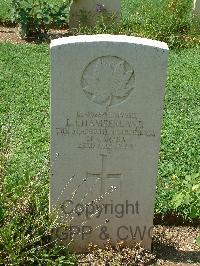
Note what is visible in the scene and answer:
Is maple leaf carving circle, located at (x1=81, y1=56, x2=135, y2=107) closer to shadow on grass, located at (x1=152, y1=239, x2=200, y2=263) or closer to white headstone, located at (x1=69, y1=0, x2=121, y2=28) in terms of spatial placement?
shadow on grass, located at (x1=152, y1=239, x2=200, y2=263)

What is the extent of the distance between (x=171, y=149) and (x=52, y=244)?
2.04 meters

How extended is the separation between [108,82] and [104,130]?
0.34 m

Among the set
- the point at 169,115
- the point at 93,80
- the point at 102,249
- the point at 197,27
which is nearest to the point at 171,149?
the point at 169,115

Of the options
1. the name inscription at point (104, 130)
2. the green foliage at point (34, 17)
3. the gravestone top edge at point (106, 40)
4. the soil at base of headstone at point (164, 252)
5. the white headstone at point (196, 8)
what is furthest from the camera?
the white headstone at point (196, 8)

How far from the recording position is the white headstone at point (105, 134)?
3.45 meters

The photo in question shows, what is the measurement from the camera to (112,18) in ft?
32.7

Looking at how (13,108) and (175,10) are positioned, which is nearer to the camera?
(13,108)

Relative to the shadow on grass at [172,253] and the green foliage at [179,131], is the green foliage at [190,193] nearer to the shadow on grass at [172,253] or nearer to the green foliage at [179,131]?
the shadow on grass at [172,253]

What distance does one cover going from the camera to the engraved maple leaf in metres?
3.49

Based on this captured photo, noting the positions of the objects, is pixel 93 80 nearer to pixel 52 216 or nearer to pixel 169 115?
pixel 52 216

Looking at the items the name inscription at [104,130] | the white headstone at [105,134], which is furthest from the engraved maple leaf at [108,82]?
the name inscription at [104,130]

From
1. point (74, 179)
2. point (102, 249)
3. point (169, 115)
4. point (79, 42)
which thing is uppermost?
point (79, 42)

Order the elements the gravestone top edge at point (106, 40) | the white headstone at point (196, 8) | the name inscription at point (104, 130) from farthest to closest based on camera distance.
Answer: the white headstone at point (196, 8) → the name inscription at point (104, 130) → the gravestone top edge at point (106, 40)

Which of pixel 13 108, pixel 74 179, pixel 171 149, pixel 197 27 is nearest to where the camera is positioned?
pixel 74 179
